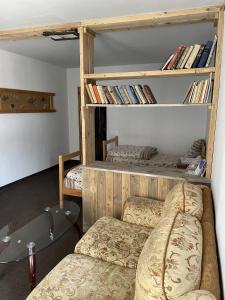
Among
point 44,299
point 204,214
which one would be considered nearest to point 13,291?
point 44,299

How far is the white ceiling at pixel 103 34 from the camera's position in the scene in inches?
81.5

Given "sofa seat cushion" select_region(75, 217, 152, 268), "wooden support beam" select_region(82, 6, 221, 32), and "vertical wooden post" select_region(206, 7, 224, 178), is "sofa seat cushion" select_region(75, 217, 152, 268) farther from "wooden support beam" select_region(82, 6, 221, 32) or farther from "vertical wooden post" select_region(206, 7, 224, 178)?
"wooden support beam" select_region(82, 6, 221, 32)

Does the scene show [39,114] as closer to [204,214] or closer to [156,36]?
[156,36]

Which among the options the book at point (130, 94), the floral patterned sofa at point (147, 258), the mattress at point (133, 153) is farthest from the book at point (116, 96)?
the mattress at point (133, 153)

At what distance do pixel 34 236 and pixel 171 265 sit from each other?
1432mm

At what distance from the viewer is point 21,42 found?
3.39 metres

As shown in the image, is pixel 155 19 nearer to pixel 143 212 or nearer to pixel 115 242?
pixel 143 212

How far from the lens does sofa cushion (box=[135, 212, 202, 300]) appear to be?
2.93ft

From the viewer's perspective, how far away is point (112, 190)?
2600mm

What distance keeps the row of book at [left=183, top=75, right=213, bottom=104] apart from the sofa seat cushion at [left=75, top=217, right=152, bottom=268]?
1.26 meters

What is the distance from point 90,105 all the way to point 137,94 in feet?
1.75

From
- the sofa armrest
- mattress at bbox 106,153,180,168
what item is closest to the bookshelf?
the sofa armrest

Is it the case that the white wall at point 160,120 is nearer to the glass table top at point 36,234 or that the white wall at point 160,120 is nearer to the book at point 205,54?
the book at point 205,54

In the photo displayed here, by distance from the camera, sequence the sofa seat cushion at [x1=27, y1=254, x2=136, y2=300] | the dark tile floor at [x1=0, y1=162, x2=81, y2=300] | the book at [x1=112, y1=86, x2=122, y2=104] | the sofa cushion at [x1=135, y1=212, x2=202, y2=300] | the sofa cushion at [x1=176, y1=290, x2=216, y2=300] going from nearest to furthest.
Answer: the sofa cushion at [x1=176, y1=290, x2=216, y2=300], the sofa cushion at [x1=135, y1=212, x2=202, y2=300], the sofa seat cushion at [x1=27, y1=254, x2=136, y2=300], the dark tile floor at [x1=0, y1=162, x2=81, y2=300], the book at [x1=112, y1=86, x2=122, y2=104]
